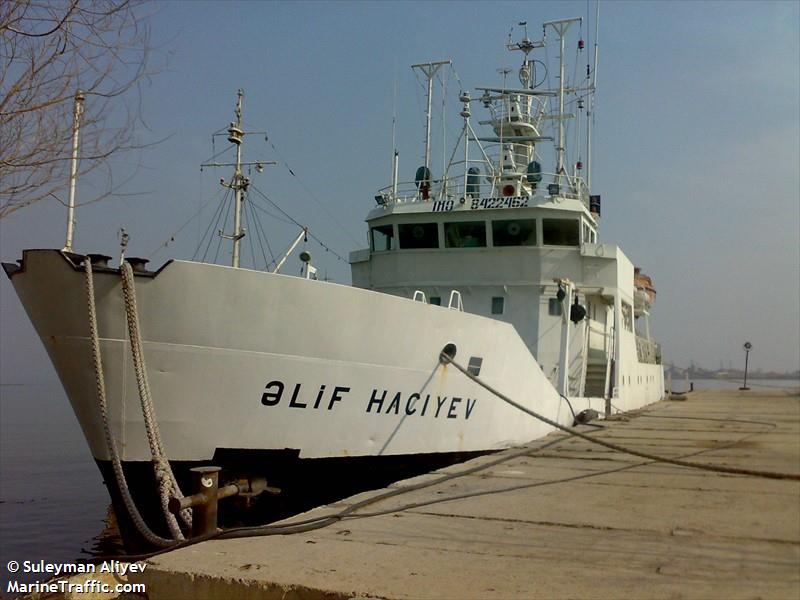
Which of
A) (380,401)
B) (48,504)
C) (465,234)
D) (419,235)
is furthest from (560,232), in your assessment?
(48,504)

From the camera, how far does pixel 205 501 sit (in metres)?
4.84

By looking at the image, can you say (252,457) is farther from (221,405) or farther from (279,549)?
(279,549)

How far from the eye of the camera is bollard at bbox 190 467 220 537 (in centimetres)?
482

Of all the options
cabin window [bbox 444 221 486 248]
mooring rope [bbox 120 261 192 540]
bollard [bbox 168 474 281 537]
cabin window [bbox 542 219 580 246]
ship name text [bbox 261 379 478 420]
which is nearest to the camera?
bollard [bbox 168 474 281 537]

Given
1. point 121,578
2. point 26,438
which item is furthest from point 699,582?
point 26,438

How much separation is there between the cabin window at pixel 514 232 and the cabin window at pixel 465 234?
0.90 ft

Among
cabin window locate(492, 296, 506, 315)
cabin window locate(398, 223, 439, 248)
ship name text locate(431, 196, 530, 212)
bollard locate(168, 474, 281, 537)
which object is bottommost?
bollard locate(168, 474, 281, 537)

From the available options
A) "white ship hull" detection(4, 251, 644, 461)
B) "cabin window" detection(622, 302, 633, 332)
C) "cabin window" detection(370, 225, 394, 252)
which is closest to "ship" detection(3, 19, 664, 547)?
"white ship hull" detection(4, 251, 644, 461)

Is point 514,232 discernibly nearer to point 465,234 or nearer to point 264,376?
point 465,234

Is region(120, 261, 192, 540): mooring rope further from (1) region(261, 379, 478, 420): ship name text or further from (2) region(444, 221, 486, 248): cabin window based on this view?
(2) region(444, 221, 486, 248): cabin window

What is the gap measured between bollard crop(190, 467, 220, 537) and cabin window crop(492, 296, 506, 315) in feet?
32.2

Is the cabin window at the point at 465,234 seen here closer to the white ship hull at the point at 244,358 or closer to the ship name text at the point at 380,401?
the ship name text at the point at 380,401

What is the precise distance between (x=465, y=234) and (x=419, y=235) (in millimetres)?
966

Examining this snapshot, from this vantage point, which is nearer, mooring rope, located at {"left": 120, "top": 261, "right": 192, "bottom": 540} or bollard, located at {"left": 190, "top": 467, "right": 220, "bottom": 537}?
bollard, located at {"left": 190, "top": 467, "right": 220, "bottom": 537}
